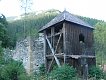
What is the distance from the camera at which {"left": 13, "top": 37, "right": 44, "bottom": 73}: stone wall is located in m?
23.0

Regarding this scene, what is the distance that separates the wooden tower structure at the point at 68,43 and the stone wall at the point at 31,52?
2757mm

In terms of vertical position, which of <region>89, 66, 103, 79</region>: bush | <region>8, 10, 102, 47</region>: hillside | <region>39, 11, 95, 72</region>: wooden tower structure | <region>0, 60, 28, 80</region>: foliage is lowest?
<region>89, 66, 103, 79</region>: bush

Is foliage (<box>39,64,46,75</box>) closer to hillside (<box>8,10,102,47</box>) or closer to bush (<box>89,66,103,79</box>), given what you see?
bush (<box>89,66,103,79</box>)

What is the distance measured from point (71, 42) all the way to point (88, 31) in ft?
7.66

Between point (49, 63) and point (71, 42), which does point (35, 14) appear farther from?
point (71, 42)

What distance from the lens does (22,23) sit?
85.4 ft

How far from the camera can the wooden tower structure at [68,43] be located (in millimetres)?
17422

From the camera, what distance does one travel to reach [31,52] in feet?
76.7

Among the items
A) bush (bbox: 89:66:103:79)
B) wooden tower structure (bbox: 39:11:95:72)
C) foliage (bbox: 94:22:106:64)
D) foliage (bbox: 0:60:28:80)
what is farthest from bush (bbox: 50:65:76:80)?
foliage (bbox: 0:60:28:80)

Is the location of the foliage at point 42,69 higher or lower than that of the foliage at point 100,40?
lower

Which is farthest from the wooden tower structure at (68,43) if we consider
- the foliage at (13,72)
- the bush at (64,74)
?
the foliage at (13,72)

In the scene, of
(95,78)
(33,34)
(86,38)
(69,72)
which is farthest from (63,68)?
(33,34)

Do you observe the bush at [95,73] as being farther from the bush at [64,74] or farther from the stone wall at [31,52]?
the stone wall at [31,52]

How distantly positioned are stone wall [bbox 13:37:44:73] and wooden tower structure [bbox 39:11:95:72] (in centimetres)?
276
